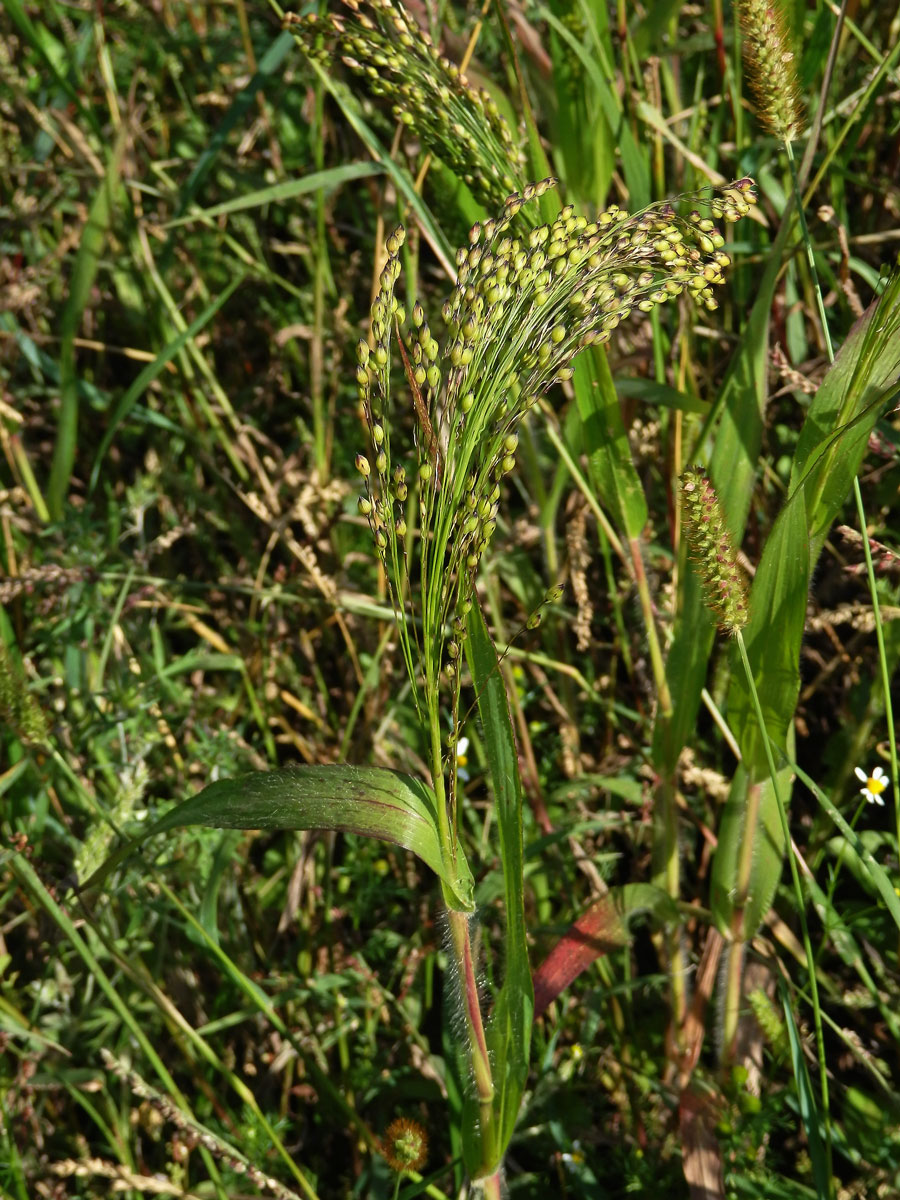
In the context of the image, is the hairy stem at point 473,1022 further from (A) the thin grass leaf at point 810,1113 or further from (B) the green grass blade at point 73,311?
(B) the green grass blade at point 73,311

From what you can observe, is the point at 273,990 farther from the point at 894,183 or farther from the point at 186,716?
the point at 894,183

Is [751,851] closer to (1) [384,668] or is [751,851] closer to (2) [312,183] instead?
(1) [384,668]

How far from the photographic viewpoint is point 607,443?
1.51 metres

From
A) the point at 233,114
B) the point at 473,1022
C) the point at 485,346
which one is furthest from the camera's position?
the point at 233,114

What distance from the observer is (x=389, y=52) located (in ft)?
4.12

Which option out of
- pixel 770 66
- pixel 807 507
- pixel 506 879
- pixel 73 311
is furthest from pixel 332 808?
pixel 73 311

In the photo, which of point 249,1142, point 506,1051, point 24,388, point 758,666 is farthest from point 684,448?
point 24,388

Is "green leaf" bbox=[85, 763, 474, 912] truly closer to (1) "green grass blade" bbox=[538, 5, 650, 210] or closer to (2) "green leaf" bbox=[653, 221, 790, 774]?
(2) "green leaf" bbox=[653, 221, 790, 774]

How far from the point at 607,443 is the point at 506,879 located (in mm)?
658

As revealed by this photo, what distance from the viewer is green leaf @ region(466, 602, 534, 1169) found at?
45.0 inches

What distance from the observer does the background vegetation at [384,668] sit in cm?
160

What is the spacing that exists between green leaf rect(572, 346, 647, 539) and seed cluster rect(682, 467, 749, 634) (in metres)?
0.39

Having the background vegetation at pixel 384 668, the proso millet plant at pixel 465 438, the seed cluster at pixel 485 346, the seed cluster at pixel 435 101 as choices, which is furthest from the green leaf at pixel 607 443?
the seed cluster at pixel 485 346

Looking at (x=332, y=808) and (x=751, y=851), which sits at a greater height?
(x=332, y=808)
